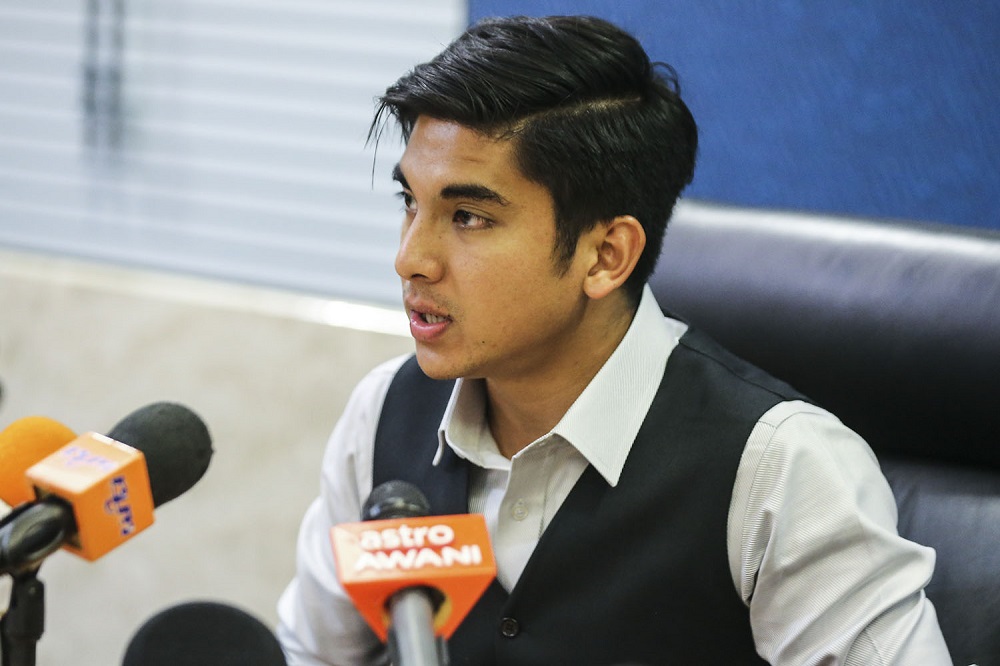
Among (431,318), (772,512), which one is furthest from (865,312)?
(431,318)

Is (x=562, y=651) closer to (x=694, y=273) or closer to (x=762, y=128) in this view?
(x=694, y=273)

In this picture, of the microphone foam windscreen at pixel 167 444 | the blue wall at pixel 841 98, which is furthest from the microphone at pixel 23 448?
the blue wall at pixel 841 98

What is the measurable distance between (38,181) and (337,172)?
0.64 meters

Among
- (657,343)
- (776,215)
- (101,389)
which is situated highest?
(776,215)

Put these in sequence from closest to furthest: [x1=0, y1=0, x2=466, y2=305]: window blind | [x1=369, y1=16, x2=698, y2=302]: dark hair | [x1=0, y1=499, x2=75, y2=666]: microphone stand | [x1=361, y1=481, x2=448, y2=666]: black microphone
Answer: [x1=361, y1=481, x2=448, y2=666]: black microphone, [x1=0, y1=499, x2=75, y2=666]: microphone stand, [x1=369, y1=16, x2=698, y2=302]: dark hair, [x1=0, y1=0, x2=466, y2=305]: window blind

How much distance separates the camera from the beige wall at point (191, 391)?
203 centimetres

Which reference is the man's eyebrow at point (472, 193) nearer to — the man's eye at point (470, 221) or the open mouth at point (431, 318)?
the man's eye at point (470, 221)

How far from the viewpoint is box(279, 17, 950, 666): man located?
1107 mm

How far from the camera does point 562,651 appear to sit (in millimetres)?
1166

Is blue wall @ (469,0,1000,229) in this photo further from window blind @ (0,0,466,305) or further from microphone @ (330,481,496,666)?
microphone @ (330,481,496,666)

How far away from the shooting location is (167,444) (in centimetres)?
84

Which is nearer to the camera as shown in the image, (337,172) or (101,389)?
(337,172)

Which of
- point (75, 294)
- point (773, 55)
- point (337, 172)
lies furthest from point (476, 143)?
point (75, 294)

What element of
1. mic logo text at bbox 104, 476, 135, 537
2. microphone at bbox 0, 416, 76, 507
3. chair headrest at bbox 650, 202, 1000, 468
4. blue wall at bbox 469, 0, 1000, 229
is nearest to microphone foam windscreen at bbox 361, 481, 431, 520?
mic logo text at bbox 104, 476, 135, 537
